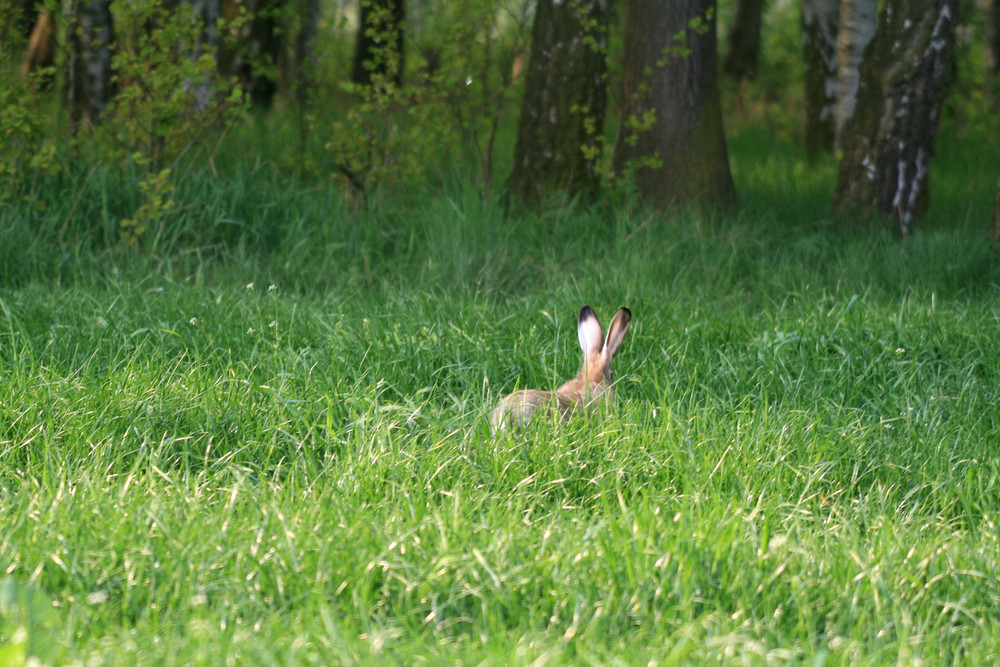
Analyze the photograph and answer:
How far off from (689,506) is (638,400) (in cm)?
98

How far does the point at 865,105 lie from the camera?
22.8ft

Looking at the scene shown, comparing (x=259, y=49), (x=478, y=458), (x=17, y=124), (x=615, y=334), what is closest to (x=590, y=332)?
(x=615, y=334)

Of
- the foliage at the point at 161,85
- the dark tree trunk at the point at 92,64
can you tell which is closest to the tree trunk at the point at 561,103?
the foliage at the point at 161,85

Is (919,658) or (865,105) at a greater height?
(865,105)

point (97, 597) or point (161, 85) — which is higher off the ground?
point (161, 85)

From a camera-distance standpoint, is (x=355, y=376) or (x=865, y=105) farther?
(x=865, y=105)

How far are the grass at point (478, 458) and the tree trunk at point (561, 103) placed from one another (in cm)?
128

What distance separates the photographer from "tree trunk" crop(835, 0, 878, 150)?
35.4 feet

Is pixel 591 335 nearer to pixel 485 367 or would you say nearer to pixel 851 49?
pixel 485 367

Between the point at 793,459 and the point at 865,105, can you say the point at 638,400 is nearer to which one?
the point at 793,459

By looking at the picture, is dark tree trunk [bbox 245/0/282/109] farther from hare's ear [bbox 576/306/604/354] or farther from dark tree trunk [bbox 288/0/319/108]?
hare's ear [bbox 576/306/604/354]

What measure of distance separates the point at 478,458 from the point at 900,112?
5.09m

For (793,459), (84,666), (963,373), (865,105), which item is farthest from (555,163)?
(84,666)

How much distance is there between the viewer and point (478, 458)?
118 inches
